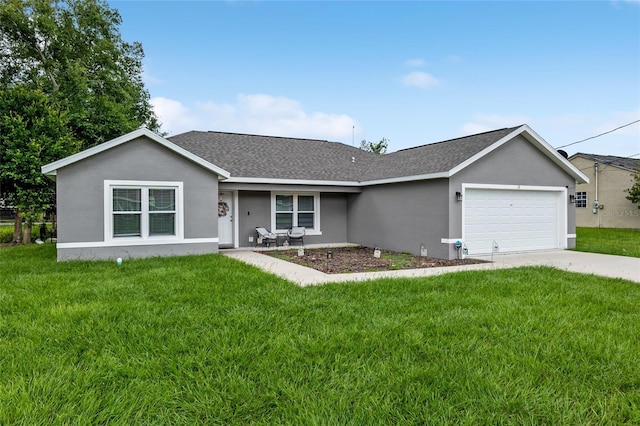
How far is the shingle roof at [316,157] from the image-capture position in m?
11.5

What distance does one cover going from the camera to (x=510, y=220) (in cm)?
1172

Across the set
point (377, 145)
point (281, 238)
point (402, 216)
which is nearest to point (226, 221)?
point (281, 238)

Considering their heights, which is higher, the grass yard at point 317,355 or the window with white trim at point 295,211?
the window with white trim at point 295,211

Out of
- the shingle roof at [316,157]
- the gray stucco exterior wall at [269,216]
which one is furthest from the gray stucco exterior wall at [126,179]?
the gray stucco exterior wall at [269,216]

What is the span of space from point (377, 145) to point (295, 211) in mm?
32001

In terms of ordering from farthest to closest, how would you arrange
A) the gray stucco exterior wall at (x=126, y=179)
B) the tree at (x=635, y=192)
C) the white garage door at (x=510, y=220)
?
the tree at (x=635, y=192), the white garage door at (x=510, y=220), the gray stucco exterior wall at (x=126, y=179)

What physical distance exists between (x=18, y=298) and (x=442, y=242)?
937 cm

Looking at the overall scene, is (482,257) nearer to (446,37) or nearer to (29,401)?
(446,37)

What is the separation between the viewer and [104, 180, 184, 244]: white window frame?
9.63 metres

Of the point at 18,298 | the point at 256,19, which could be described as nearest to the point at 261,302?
the point at 18,298

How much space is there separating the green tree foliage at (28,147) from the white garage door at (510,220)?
14982 millimetres

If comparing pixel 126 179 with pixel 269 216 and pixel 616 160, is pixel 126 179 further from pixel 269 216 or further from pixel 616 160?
pixel 616 160

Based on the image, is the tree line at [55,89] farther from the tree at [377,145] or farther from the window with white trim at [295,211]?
the tree at [377,145]

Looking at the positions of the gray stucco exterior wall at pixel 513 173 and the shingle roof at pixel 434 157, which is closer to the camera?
the gray stucco exterior wall at pixel 513 173
